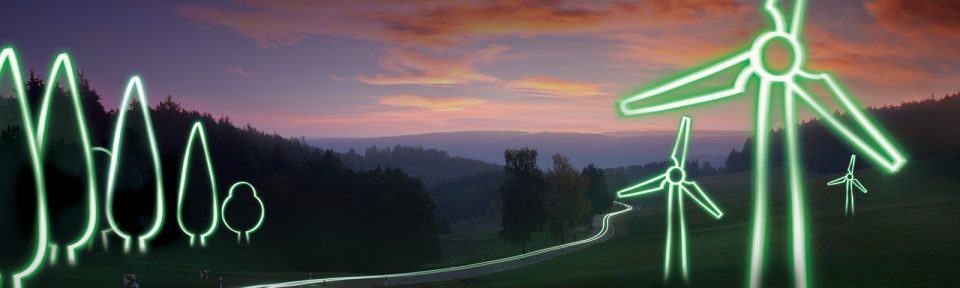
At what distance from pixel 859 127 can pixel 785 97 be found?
4.92ft

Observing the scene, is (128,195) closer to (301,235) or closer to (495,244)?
(301,235)

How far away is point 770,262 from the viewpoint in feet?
118

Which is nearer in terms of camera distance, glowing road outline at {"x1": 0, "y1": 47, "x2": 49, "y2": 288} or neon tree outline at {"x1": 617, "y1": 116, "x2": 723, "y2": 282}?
glowing road outline at {"x1": 0, "y1": 47, "x2": 49, "y2": 288}

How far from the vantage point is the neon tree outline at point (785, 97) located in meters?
11.2


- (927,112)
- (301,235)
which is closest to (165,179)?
(301,235)

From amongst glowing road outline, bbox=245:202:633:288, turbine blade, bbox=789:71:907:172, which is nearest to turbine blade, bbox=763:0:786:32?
turbine blade, bbox=789:71:907:172

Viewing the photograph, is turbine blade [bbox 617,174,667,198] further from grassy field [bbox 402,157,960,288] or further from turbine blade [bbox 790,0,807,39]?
turbine blade [bbox 790,0,807,39]

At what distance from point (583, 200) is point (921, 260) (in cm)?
5629

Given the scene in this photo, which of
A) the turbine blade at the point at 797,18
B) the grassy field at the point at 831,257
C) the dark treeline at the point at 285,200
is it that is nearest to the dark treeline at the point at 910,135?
the grassy field at the point at 831,257

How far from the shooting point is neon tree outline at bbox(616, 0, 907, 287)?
1119cm

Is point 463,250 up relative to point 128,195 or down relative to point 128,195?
down

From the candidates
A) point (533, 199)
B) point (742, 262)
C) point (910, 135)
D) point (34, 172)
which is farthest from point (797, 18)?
point (910, 135)

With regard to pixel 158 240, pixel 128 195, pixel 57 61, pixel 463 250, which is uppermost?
pixel 57 61

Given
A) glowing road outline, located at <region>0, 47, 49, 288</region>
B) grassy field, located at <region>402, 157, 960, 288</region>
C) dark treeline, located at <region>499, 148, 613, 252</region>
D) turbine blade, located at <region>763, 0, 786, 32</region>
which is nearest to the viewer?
turbine blade, located at <region>763, 0, 786, 32</region>
